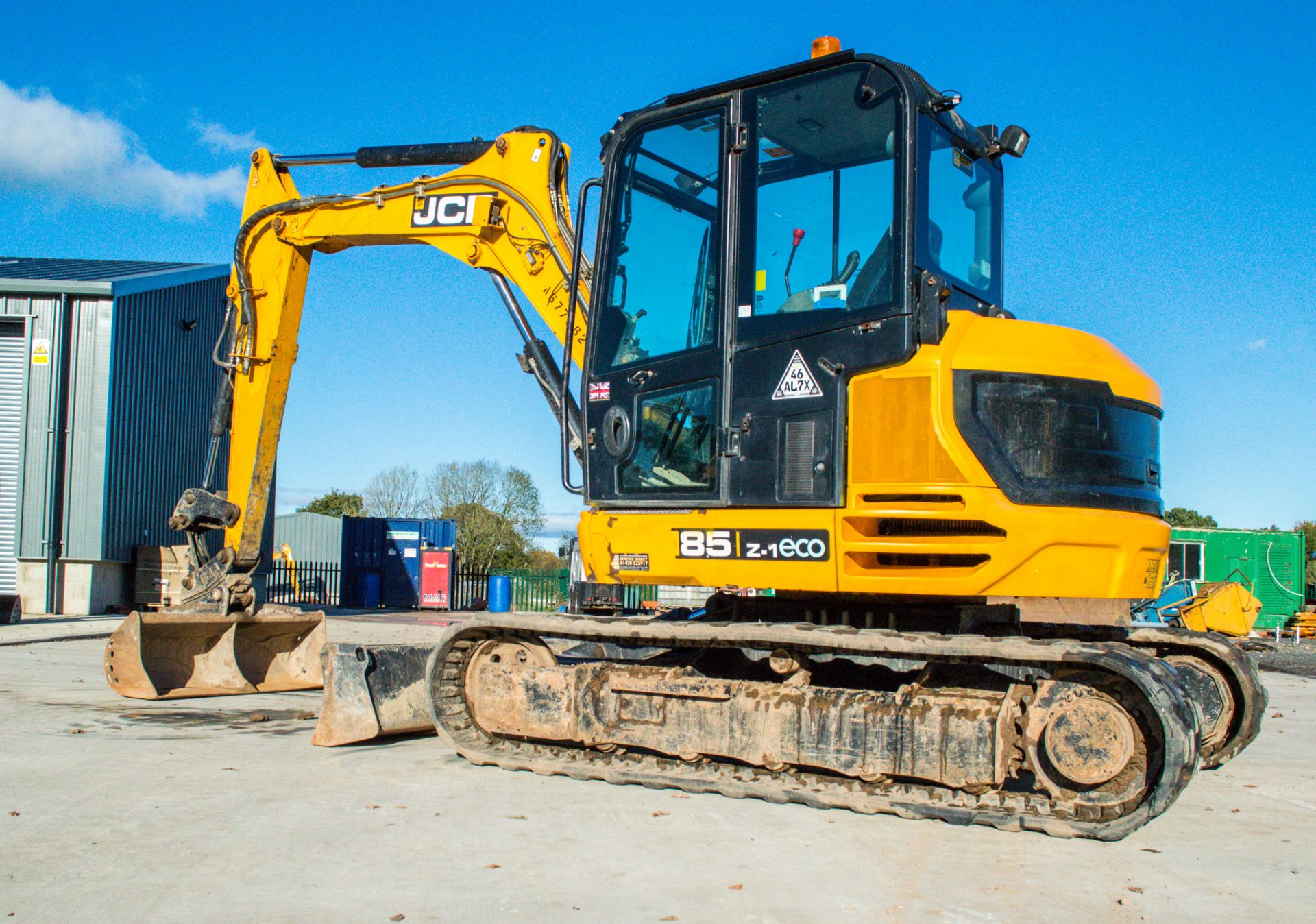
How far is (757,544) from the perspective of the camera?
5785mm

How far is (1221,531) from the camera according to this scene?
25.8 meters

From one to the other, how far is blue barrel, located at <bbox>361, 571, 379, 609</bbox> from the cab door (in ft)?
74.1

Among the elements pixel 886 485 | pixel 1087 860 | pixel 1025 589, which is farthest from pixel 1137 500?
pixel 1087 860

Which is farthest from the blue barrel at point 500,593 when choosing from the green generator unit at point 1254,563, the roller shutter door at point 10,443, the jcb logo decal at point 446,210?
the jcb logo decal at point 446,210

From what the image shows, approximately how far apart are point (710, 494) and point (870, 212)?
169 cm

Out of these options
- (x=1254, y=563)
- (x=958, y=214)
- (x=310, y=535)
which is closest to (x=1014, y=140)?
(x=958, y=214)

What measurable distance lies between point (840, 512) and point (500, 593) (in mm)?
21997

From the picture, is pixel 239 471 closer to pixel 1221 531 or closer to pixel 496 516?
pixel 1221 531

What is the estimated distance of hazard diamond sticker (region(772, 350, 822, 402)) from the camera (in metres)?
5.69

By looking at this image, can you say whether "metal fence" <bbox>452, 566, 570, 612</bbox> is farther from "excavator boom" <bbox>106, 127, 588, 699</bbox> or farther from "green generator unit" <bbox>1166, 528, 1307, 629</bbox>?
"excavator boom" <bbox>106, 127, 588, 699</bbox>

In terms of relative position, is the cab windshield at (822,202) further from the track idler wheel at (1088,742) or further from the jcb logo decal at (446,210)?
the jcb logo decal at (446,210)

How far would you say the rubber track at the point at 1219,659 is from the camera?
6.34m

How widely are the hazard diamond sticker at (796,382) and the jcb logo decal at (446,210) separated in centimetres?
340

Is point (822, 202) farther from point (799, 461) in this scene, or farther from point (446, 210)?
point (446, 210)
